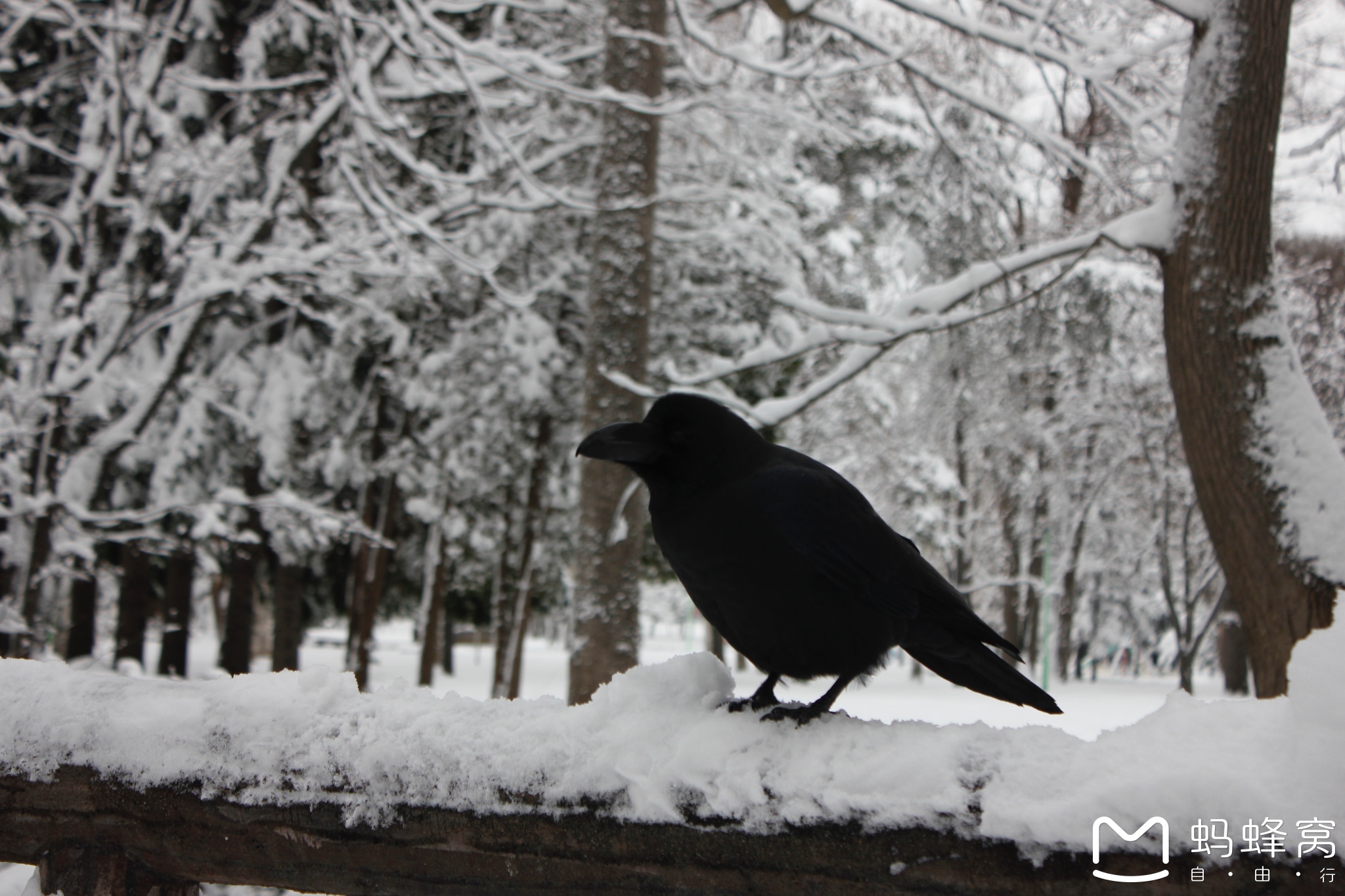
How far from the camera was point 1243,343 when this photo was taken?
3.81 m

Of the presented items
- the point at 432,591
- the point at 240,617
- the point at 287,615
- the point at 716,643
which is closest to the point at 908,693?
the point at 716,643

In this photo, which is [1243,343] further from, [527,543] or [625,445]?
[527,543]

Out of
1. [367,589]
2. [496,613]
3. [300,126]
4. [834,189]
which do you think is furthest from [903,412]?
[300,126]

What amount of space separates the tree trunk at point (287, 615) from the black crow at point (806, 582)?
1083cm

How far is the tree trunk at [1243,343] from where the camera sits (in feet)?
12.3

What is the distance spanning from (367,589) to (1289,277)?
414 inches

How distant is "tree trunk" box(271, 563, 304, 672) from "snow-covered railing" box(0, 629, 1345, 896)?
10.9 m

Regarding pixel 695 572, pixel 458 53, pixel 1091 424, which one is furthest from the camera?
pixel 1091 424

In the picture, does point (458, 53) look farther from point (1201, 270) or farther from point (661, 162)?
point (661, 162)

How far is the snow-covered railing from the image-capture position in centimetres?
118

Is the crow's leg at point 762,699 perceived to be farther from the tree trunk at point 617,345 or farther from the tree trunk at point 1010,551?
the tree trunk at point 1010,551

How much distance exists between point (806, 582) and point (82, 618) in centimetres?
1069

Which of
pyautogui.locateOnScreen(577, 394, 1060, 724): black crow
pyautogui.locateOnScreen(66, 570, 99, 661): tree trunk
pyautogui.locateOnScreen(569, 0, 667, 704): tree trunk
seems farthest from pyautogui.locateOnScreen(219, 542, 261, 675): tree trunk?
pyautogui.locateOnScreen(577, 394, 1060, 724): black crow

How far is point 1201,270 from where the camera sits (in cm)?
389
